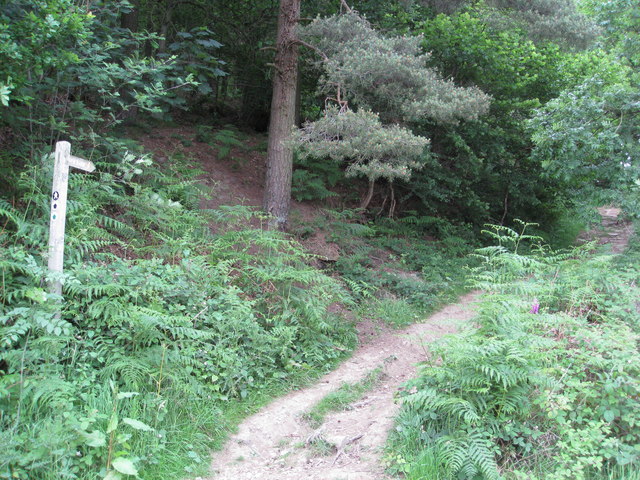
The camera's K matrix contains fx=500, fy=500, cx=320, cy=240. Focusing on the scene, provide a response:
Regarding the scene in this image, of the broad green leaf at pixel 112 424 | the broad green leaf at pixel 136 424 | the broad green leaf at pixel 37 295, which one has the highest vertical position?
the broad green leaf at pixel 37 295

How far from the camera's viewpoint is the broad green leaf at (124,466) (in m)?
3.63

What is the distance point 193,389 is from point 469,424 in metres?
2.53

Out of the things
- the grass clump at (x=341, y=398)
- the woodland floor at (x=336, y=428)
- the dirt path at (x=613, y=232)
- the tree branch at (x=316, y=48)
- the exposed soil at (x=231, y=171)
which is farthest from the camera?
the dirt path at (x=613, y=232)

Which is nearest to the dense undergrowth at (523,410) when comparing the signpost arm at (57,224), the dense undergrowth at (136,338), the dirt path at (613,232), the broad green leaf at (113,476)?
the dense undergrowth at (136,338)

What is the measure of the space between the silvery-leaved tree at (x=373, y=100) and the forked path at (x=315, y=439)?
3.63 metres

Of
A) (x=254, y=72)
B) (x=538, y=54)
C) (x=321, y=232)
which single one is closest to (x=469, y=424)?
(x=321, y=232)

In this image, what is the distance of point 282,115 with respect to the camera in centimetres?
1010

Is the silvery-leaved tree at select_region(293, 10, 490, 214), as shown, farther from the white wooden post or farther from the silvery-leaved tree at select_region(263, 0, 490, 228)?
the white wooden post

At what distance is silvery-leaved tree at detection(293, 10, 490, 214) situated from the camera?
27.1 feet

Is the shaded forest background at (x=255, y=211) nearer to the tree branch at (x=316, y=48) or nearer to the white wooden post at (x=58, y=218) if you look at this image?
the white wooden post at (x=58, y=218)

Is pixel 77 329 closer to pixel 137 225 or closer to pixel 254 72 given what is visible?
pixel 137 225

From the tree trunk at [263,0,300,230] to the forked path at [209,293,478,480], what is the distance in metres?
4.55

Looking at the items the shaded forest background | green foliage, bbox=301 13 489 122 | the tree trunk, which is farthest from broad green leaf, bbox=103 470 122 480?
green foliage, bbox=301 13 489 122

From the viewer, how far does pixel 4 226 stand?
5.32 m
